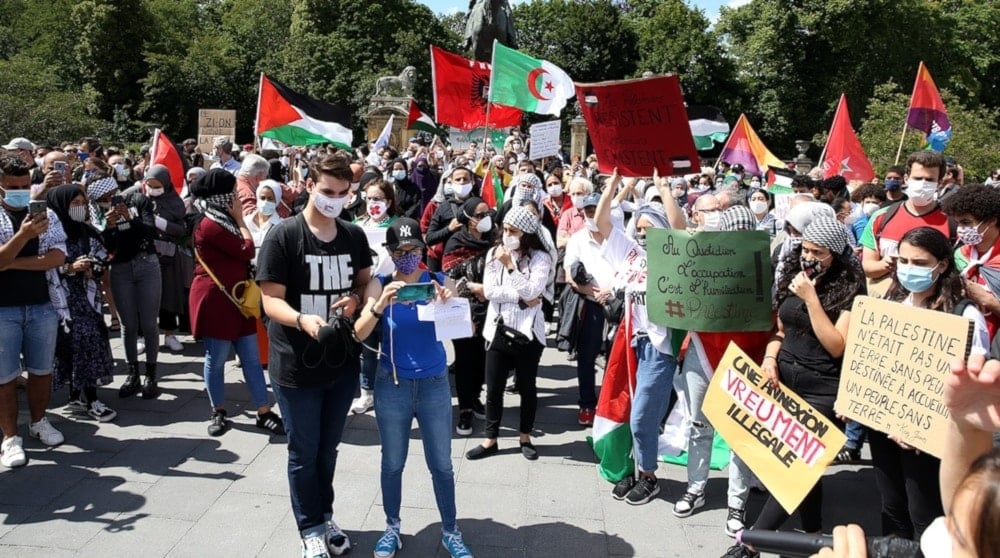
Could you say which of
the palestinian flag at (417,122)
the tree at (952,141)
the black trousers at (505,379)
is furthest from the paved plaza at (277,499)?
the tree at (952,141)

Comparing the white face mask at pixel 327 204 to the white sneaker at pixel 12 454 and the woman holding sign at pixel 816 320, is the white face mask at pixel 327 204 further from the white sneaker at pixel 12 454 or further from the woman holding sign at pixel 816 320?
the white sneaker at pixel 12 454

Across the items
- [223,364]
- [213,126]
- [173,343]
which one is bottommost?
[173,343]

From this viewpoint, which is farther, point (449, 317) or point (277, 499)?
point (277, 499)

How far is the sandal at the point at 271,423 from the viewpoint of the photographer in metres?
5.68

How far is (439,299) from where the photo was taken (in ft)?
12.4

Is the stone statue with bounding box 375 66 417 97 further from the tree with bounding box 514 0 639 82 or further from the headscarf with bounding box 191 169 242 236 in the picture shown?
the tree with bounding box 514 0 639 82

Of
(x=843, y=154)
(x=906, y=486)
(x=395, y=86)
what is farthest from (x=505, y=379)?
(x=395, y=86)

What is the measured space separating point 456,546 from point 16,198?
12.2 ft

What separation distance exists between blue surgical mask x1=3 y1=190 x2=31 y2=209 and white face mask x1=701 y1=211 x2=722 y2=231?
14.6 feet

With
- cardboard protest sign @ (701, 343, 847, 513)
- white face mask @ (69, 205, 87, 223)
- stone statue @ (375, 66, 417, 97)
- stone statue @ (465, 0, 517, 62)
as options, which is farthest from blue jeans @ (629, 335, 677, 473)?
stone statue @ (375, 66, 417, 97)

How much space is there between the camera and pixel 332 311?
3.63 meters

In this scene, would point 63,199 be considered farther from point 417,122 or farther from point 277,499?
point 417,122

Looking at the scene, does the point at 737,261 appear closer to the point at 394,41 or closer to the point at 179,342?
the point at 179,342

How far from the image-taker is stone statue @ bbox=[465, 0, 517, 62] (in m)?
22.8
